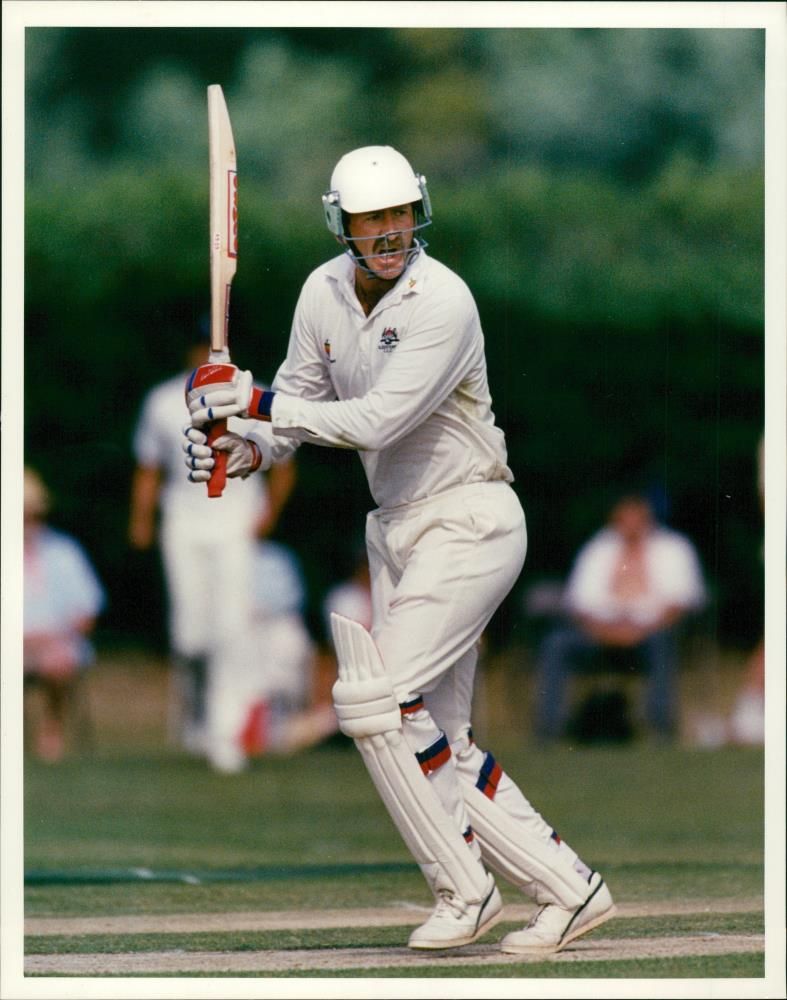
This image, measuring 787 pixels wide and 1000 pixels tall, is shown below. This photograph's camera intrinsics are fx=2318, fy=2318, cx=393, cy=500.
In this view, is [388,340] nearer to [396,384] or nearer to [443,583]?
[396,384]

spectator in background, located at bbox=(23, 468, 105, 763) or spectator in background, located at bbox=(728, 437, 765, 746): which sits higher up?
spectator in background, located at bbox=(23, 468, 105, 763)

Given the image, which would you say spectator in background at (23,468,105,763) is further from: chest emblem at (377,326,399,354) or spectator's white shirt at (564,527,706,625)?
chest emblem at (377,326,399,354)

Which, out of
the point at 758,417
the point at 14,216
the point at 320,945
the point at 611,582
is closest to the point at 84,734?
the point at 611,582

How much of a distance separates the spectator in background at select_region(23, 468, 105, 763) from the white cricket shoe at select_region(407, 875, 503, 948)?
639cm

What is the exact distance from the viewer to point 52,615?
1245cm

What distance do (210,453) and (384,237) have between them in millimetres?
724

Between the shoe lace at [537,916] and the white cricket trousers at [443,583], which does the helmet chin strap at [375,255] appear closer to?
the white cricket trousers at [443,583]

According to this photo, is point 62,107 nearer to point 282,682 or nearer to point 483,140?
point 483,140

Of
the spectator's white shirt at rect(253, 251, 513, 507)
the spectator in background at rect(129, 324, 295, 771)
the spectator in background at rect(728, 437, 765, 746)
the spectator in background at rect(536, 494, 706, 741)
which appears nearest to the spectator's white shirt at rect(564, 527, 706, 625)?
the spectator in background at rect(536, 494, 706, 741)

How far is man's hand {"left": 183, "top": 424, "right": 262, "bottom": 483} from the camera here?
6.07 m

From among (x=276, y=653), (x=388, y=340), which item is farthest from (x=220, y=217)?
(x=276, y=653)

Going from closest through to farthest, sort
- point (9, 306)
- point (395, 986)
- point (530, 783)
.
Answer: point (395, 986) < point (9, 306) < point (530, 783)

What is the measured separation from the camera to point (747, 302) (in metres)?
12.4

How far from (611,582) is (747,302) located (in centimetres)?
167
